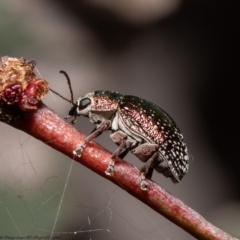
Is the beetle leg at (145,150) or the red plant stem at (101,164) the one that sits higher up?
the red plant stem at (101,164)

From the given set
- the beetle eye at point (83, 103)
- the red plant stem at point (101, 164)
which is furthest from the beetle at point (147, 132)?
the red plant stem at point (101, 164)

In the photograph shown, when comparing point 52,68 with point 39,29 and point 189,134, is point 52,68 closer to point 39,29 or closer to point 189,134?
point 39,29

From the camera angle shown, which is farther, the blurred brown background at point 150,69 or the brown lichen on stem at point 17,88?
the blurred brown background at point 150,69

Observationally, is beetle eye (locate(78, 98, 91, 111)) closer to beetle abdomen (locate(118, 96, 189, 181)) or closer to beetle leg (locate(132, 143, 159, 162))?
beetle abdomen (locate(118, 96, 189, 181))

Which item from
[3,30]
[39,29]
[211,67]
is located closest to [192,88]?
[211,67]

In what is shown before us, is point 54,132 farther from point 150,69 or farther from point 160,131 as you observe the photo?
point 150,69

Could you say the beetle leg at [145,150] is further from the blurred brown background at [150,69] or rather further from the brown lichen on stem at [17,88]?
the blurred brown background at [150,69]
